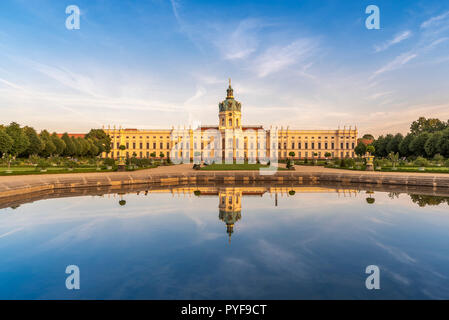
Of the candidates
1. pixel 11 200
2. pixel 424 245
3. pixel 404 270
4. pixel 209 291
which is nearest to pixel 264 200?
pixel 424 245

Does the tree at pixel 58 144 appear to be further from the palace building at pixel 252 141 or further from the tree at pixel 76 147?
the palace building at pixel 252 141

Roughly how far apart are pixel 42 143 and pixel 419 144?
6380cm

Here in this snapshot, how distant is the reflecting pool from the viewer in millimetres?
5035

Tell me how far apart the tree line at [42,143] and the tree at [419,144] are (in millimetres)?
61894

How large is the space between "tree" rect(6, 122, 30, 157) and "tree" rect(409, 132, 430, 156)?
2457 inches

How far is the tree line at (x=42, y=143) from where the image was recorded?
38.0m

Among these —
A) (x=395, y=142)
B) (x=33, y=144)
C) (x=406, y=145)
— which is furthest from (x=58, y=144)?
(x=395, y=142)

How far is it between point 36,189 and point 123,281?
14.5 metres

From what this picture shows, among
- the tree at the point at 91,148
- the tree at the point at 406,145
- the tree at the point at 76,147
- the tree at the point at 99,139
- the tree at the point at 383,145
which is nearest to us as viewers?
the tree at the point at 406,145

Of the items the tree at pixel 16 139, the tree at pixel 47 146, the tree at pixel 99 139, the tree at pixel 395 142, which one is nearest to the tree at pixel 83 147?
the tree at pixel 99 139

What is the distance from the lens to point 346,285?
514 cm

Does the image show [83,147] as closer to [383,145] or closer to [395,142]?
[383,145]

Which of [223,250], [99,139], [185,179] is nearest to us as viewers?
[223,250]

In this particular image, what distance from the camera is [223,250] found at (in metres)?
6.97
